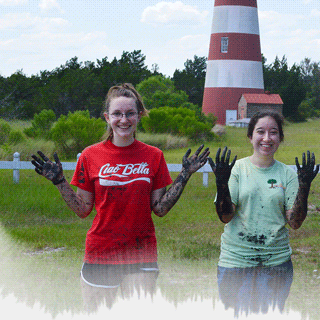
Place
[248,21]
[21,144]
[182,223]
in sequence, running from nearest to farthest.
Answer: [182,223], [21,144], [248,21]

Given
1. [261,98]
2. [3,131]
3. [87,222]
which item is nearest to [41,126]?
[3,131]

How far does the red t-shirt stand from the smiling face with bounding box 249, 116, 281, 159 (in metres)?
0.58

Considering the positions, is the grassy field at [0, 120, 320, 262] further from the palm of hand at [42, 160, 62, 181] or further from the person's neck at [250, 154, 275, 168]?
the palm of hand at [42, 160, 62, 181]

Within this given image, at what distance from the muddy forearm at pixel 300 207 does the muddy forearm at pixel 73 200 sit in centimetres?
104

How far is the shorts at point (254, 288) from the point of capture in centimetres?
237

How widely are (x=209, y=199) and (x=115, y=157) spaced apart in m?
6.69

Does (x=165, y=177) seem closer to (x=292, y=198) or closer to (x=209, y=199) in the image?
(x=292, y=198)

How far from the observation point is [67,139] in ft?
43.2

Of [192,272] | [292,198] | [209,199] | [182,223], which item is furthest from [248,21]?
[292,198]

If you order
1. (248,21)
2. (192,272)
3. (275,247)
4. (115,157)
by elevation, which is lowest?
(192,272)

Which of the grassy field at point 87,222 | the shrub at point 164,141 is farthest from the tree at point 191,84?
the grassy field at point 87,222

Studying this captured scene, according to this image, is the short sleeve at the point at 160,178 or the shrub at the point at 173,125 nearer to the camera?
the short sleeve at the point at 160,178

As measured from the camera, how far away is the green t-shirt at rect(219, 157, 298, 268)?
2.46 metres

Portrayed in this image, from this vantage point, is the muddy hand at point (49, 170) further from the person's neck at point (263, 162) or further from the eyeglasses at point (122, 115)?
the person's neck at point (263, 162)
